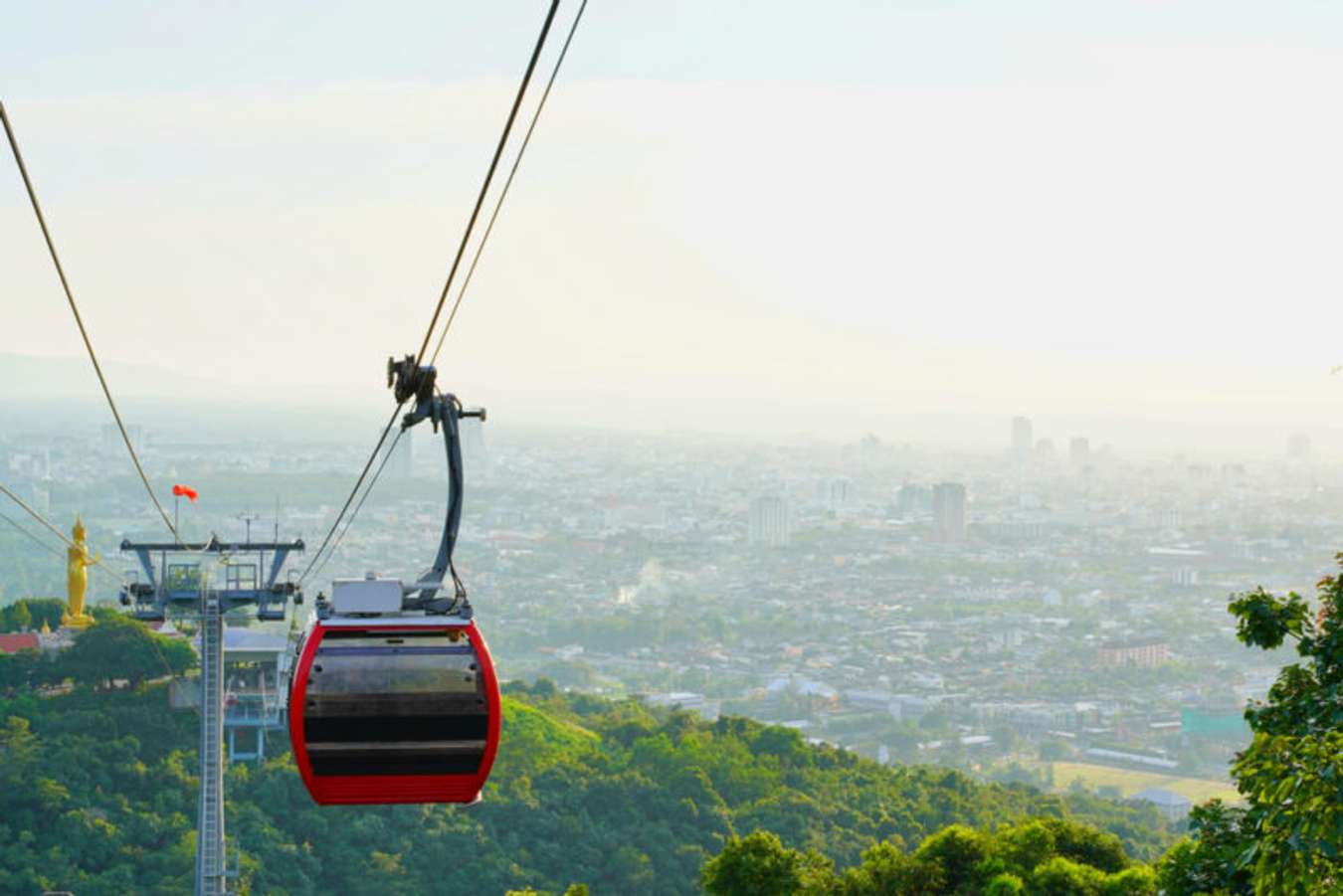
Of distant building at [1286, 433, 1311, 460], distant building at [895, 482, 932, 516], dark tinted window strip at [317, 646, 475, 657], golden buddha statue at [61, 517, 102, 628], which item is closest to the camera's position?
dark tinted window strip at [317, 646, 475, 657]

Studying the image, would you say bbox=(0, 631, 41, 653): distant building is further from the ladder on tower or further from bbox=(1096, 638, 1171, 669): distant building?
bbox=(1096, 638, 1171, 669): distant building

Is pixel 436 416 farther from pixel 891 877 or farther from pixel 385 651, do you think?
pixel 891 877

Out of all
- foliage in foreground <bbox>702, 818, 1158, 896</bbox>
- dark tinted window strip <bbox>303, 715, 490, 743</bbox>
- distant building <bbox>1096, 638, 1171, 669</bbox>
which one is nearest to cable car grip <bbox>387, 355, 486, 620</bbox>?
dark tinted window strip <bbox>303, 715, 490, 743</bbox>

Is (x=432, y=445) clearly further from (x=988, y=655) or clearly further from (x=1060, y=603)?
(x=988, y=655)

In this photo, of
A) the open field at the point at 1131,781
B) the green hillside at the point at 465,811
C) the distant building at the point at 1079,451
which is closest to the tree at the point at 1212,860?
the green hillside at the point at 465,811

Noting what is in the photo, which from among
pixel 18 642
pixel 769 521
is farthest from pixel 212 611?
pixel 769 521

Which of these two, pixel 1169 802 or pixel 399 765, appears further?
pixel 1169 802

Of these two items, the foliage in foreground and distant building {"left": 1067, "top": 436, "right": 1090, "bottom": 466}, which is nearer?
the foliage in foreground
